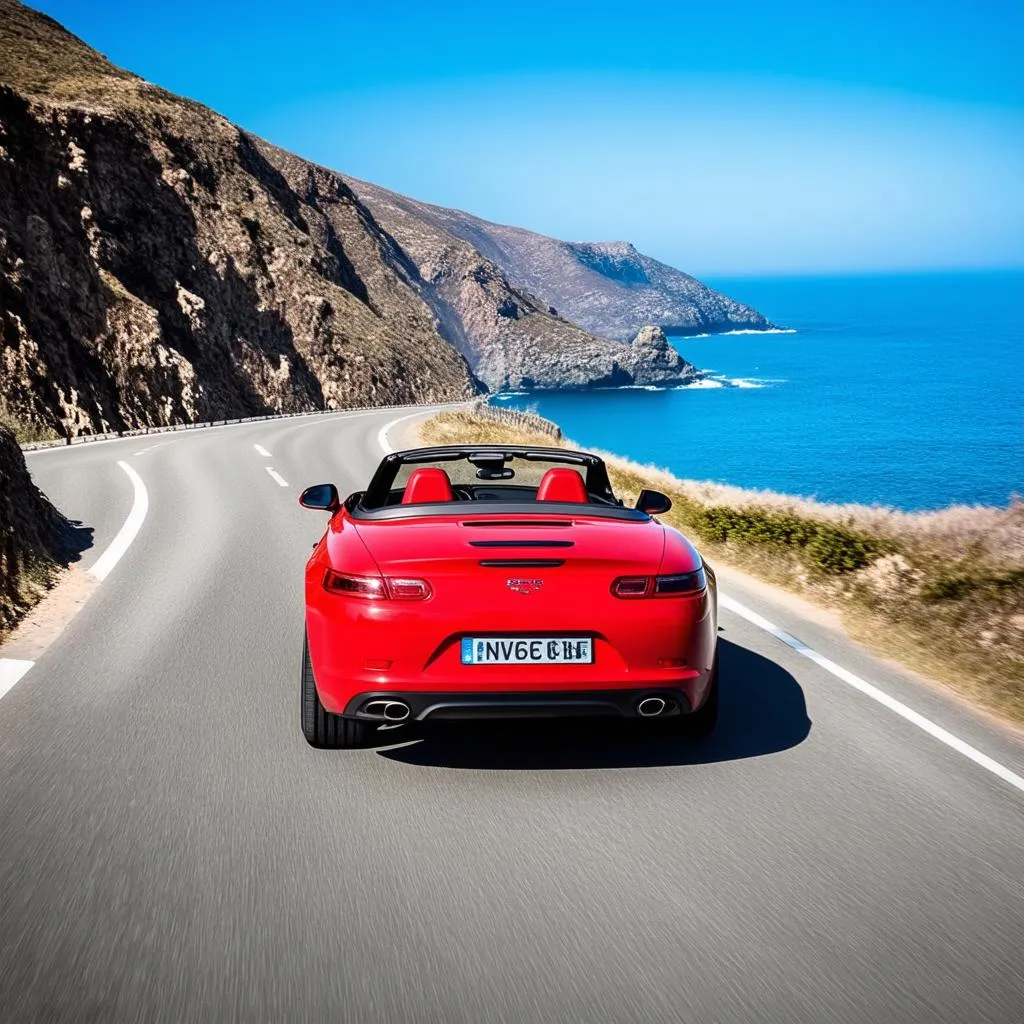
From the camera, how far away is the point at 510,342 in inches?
6378

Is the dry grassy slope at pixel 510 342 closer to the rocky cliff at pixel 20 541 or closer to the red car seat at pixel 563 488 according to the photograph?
the rocky cliff at pixel 20 541

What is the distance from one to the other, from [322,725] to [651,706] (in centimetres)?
149

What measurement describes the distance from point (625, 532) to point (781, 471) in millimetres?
78646

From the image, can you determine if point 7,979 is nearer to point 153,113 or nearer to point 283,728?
point 283,728

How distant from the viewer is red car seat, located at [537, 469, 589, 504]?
18.1ft

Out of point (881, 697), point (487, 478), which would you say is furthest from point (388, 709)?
point (881, 697)

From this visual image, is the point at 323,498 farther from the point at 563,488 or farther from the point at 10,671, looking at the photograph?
the point at 10,671

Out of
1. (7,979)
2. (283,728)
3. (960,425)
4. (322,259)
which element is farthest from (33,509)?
(960,425)

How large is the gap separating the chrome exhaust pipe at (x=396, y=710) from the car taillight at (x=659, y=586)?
3.15 feet

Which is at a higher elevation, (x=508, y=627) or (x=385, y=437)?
(x=508, y=627)

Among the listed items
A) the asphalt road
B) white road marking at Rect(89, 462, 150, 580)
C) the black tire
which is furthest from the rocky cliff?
the black tire

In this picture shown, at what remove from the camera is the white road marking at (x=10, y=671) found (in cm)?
595

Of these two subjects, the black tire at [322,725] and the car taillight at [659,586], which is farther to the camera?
the black tire at [322,725]

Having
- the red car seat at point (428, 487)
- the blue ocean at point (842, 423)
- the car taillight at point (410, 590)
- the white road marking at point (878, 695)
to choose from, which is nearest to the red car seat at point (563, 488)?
the red car seat at point (428, 487)
